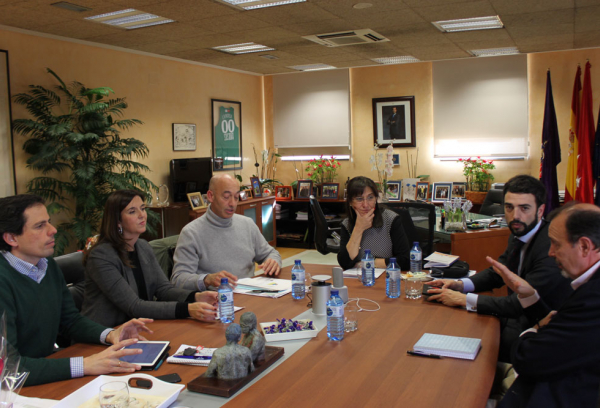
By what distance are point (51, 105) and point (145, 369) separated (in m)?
4.35

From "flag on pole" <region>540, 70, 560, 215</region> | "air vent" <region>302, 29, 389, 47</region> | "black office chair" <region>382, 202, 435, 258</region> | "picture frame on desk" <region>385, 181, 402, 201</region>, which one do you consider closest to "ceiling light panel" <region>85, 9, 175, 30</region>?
"air vent" <region>302, 29, 389, 47</region>

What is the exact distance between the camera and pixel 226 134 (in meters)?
8.27

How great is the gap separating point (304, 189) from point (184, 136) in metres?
2.23

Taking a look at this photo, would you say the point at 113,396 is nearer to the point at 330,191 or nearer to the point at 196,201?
the point at 196,201

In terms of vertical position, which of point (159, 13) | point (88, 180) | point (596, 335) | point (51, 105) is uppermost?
point (159, 13)

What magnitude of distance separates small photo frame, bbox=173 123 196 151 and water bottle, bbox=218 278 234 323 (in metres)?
5.19

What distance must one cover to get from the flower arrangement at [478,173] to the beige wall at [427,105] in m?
0.21

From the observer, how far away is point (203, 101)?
7.79m

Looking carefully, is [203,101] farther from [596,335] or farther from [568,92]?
[596,335]

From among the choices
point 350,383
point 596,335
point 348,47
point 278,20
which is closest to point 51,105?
point 278,20

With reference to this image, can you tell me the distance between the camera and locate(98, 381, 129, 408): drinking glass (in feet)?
4.82

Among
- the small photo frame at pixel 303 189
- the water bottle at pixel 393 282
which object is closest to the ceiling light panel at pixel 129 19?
the water bottle at pixel 393 282

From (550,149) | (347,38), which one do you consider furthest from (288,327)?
(550,149)

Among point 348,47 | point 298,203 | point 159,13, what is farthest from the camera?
point 298,203
